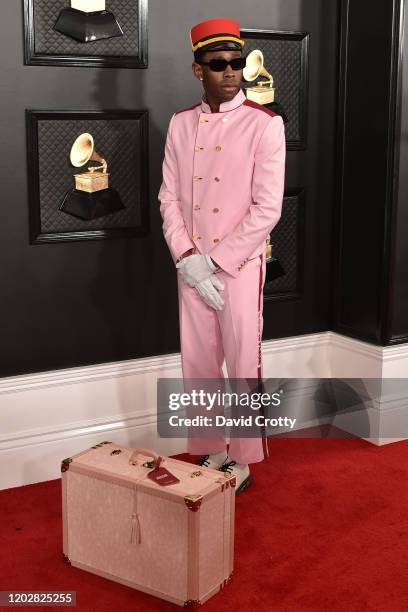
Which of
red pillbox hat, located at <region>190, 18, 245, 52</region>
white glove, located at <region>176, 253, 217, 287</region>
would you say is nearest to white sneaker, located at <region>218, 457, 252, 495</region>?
white glove, located at <region>176, 253, 217, 287</region>

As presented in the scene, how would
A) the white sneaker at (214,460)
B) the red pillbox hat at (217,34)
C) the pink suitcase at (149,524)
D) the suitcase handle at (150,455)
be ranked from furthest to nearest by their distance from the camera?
the white sneaker at (214,460), the red pillbox hat at (217,34), the suitcase handle at (150,455), the pink suitcase at (149,524)

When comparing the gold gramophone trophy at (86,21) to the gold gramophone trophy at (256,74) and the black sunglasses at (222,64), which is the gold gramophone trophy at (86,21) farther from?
the gold gramophone trophy at (256,74)

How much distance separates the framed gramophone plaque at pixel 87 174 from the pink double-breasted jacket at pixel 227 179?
270 mm

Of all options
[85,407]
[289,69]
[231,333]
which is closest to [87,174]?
[231,333]

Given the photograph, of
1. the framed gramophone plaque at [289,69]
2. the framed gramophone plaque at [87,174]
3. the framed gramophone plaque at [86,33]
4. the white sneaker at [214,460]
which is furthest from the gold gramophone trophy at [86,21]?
the white sneaker at [214,460]

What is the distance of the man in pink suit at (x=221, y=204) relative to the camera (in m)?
2.91

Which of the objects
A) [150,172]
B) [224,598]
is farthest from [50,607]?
[150,172]

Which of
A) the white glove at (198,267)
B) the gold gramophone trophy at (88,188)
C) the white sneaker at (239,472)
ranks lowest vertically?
the white sneaker at (239,472)

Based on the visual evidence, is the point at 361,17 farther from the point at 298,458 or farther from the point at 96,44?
the point at 298,458

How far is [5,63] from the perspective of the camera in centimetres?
300

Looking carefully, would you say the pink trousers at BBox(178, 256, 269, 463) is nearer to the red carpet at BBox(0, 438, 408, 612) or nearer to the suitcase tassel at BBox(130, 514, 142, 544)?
the red carpet at BBox(0, 438, 408, 612)

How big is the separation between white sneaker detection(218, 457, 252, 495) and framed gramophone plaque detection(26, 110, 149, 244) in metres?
0.95

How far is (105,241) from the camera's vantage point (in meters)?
3.30

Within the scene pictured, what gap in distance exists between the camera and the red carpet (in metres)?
2.49
